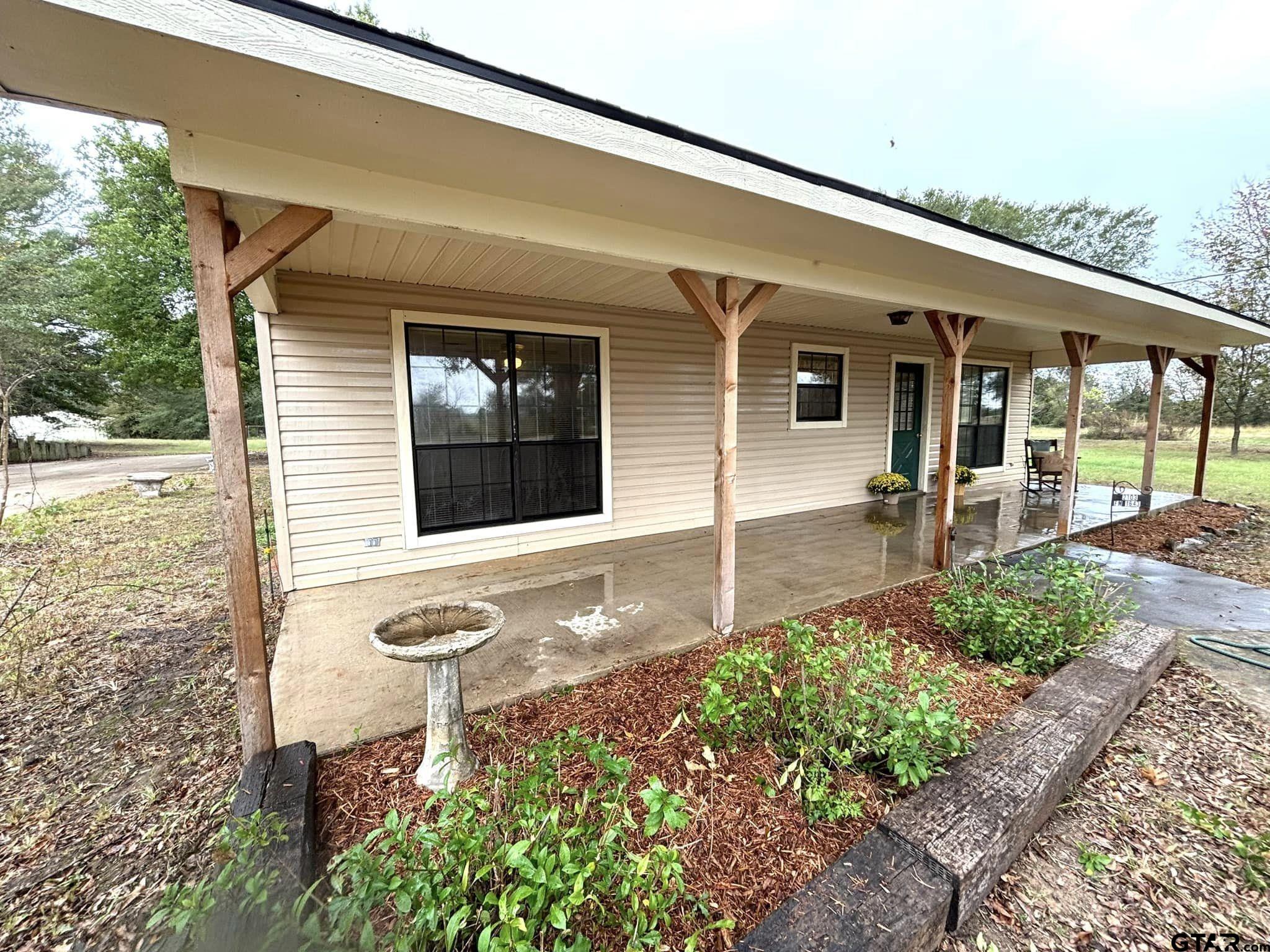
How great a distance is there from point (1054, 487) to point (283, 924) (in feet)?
32.0

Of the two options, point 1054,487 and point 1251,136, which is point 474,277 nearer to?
point 1054,487

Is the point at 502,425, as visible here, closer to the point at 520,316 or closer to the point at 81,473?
the point at 520,316

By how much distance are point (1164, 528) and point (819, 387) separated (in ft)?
14.5

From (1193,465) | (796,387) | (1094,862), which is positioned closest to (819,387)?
(796,387)

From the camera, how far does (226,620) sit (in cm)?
386

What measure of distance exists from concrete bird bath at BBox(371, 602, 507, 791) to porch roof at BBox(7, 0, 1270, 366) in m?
1.73

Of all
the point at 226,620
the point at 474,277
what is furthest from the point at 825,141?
the point at 226,620

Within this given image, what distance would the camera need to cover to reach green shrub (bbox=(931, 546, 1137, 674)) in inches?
112

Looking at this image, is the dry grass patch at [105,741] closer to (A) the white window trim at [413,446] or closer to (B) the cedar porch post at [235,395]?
(B) the cedar porch post at [235,395]

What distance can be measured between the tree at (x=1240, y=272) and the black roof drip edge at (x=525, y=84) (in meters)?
16.1

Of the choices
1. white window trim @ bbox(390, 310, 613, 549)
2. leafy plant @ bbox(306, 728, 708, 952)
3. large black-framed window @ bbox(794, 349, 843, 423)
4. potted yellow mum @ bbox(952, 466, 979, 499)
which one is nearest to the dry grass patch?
leafy plant @ bbox(306, 728, 708, 952)

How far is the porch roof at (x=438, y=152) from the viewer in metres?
1.41

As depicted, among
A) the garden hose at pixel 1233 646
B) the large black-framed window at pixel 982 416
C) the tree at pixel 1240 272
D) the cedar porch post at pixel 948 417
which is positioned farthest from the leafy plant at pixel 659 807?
the tree at pixel 1240 272

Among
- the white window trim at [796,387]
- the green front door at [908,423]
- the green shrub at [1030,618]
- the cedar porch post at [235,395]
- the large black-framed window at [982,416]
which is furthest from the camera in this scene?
the large black-framed window at [982,416]
